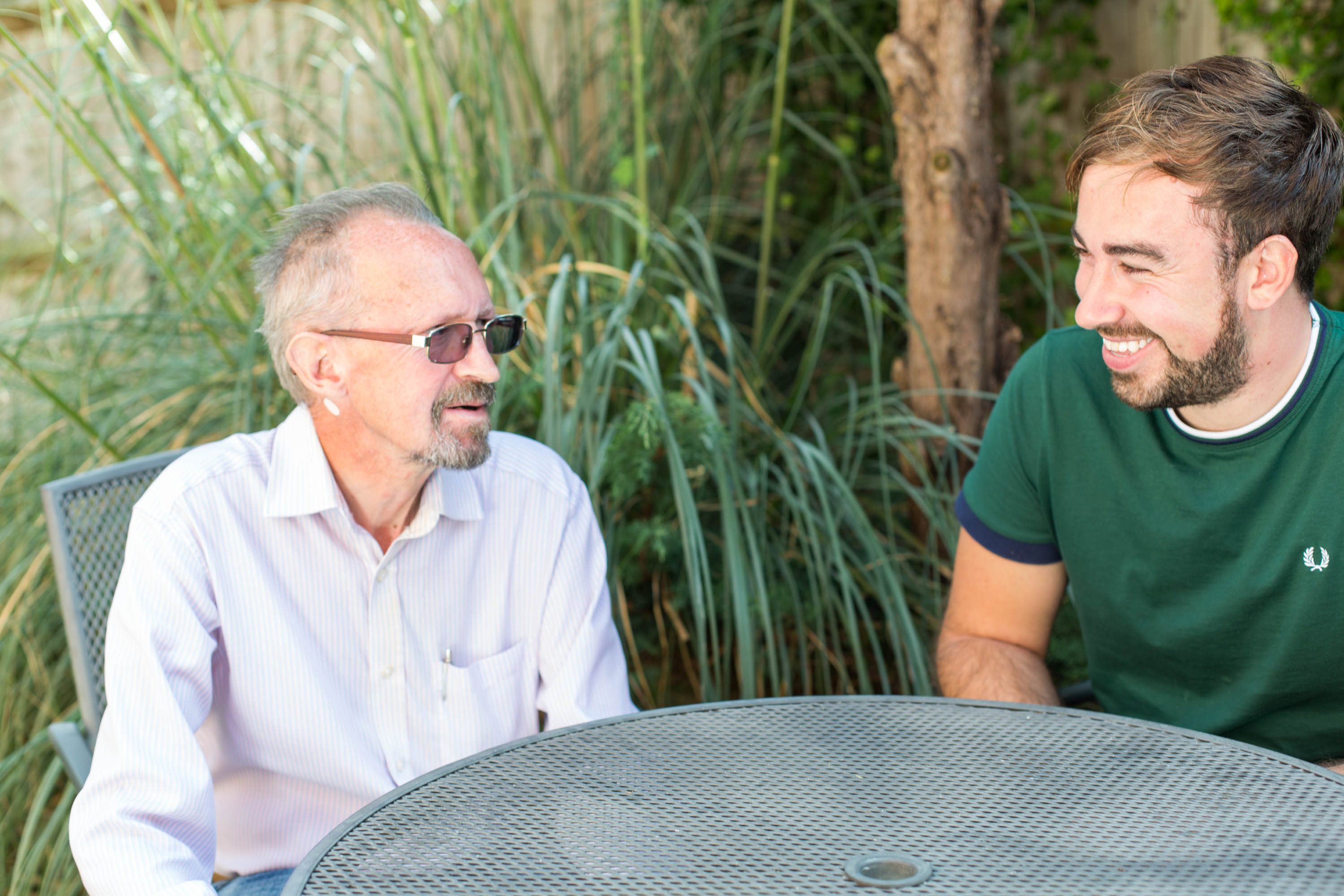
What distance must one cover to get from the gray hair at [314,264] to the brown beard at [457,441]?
0.58 ft

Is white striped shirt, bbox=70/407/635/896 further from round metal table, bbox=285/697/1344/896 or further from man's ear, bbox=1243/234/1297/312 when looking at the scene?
man's ear, bbox=1243/234/1297/312

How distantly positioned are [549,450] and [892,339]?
1.77 metres

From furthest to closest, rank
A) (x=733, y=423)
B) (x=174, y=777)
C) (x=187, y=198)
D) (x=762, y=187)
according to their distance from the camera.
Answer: (x=762, y=187)
(x=187, y=198)
(x=733, y=423)
(x=174, y=777)

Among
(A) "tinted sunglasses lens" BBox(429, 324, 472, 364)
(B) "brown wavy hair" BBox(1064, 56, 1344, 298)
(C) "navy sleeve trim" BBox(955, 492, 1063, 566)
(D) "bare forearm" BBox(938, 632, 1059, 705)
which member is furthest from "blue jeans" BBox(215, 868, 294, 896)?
(B) "brown wavy hair" BBox(1064, 56, 1344, 298)

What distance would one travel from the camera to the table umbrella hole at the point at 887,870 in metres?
1.04

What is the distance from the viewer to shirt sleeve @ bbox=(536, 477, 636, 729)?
1.74m

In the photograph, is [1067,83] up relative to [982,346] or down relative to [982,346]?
up

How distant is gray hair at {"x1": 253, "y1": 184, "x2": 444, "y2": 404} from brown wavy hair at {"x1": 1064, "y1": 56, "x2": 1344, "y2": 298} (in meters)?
0.97

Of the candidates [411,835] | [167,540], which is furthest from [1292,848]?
[167,540]

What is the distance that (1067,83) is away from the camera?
13.6ft

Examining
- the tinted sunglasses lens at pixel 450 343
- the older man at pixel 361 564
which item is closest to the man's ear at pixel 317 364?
the older man at pixel 361 564

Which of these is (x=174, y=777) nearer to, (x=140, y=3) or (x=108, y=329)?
(x=108, y=329)

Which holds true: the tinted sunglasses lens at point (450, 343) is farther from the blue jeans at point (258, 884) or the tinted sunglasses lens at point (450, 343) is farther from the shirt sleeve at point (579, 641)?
the blue jeans at point (258, 884)

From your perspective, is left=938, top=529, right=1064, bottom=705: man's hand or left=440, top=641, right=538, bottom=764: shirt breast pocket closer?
left=440, top=641, right=538, bottom=764: shirt breast pocket
